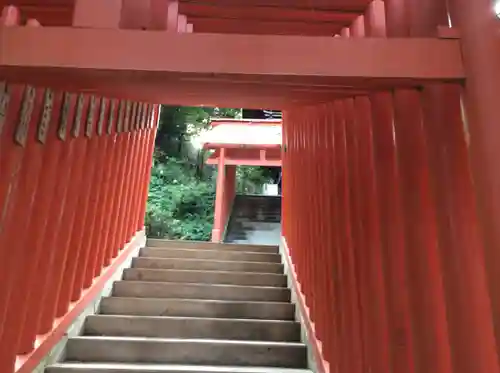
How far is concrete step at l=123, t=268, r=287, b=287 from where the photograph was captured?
4078mm

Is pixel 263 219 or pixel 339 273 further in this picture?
pixel 263 219

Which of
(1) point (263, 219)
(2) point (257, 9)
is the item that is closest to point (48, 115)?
(2) point (257, 9)

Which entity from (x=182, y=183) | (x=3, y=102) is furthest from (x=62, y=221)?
(x=182, y=183)

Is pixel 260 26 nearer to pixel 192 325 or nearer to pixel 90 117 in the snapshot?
pixel 90 117

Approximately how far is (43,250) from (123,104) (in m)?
1.42

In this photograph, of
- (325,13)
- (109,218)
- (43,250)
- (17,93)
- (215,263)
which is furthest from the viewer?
(215,263)

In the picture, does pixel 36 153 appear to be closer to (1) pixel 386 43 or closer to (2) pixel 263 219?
(1) pixel 386 43

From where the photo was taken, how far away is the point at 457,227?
129 cm

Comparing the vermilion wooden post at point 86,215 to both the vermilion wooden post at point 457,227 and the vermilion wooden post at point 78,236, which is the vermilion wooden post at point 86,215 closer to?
the vermilion wooden post at point 78,236

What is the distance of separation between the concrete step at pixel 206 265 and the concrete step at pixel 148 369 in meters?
1.48

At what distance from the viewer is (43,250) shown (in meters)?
2.30

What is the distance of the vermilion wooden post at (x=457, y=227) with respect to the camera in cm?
121

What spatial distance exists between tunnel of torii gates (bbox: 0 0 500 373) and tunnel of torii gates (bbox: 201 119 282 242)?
4.89 metres

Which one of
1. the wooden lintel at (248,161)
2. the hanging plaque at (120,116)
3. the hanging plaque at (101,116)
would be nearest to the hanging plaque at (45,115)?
the hanging plaque at (101,116)
